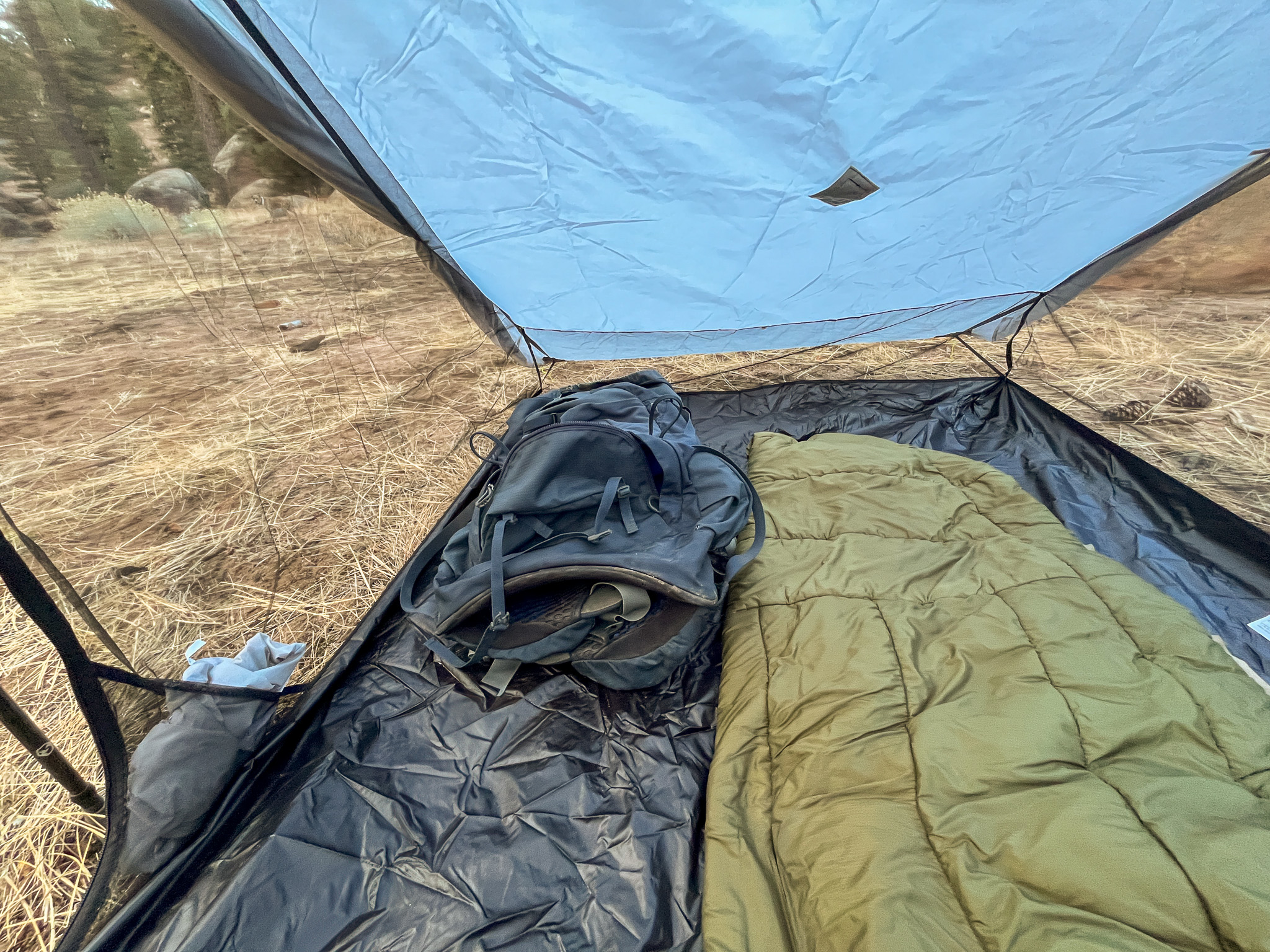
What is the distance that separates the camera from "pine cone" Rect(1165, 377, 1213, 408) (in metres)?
1.35

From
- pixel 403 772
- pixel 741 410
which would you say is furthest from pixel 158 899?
pixel 741 410

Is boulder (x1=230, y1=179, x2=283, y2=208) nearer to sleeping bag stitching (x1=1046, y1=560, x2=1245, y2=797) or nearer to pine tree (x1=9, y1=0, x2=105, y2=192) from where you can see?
pine tree (x1=9, y1=0, x2=105, y2=192)

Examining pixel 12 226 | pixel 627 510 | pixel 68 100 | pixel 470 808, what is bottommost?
pixel 470 808

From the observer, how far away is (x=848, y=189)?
1.51m

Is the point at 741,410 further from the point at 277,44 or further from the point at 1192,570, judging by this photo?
the point at 277,44

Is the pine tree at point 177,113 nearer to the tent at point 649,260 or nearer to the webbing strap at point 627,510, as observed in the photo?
the tent at point 649,260

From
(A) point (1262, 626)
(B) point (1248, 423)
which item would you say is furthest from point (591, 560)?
(B) point (1248, 423)

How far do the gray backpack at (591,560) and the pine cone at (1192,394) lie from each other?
1199mm

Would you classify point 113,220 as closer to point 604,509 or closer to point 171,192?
point 171,192

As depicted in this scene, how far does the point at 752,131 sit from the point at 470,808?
1611mm

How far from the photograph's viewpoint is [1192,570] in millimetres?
1172

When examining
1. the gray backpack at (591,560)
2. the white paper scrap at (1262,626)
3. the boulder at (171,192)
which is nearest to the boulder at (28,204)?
the boulder at (171,192)

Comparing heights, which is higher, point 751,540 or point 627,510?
point 627,510

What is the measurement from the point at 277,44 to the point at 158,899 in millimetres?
1442
